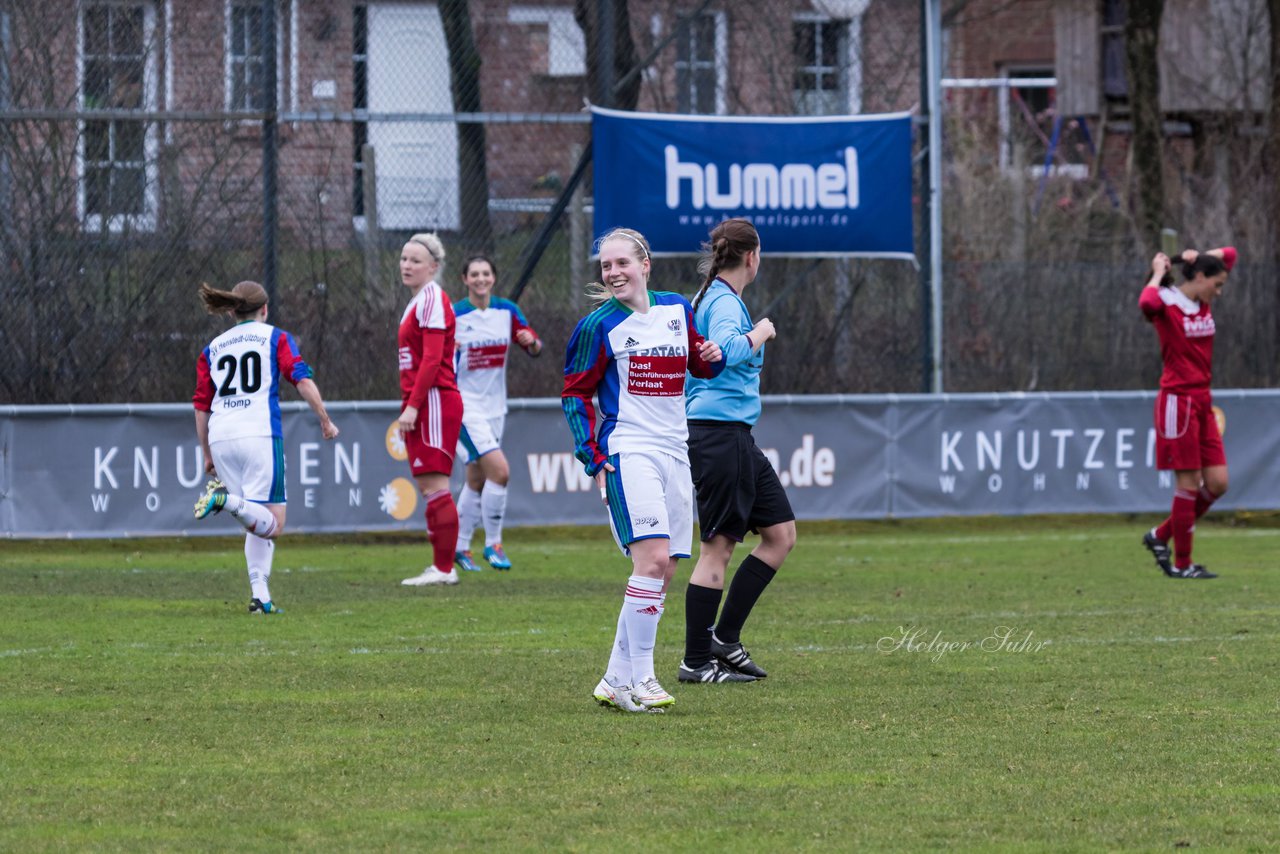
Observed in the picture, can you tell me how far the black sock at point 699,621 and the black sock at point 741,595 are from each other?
3.2 inches

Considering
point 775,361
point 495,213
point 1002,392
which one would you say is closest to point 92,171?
point 495,213

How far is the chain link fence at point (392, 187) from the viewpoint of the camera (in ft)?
50.9

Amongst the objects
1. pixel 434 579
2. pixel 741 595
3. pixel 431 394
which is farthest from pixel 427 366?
pixel 741 595

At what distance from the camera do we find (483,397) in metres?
13.6

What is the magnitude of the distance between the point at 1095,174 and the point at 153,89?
16.2 metres

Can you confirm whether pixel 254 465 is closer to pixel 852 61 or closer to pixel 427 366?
pixel 427 366

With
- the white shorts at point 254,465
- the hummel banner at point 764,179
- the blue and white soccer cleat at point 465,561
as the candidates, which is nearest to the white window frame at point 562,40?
the hummel banner at point 764,179

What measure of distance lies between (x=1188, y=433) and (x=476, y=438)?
15.9ft

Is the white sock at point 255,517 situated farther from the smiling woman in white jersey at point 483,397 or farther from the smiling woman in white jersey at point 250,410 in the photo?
the smiling woman in white jersey at point 483,397

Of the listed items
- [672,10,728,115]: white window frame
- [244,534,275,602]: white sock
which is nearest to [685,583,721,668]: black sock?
[244,534,275,602]: white sock

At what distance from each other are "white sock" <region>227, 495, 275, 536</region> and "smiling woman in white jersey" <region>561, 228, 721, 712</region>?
3.56 metres

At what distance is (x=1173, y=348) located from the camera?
1289 cm

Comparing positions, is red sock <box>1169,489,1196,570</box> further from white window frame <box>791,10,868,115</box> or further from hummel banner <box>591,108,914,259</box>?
white window frame <box>791,10,868,115</box>

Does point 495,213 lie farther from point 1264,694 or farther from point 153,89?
point 1264,694
